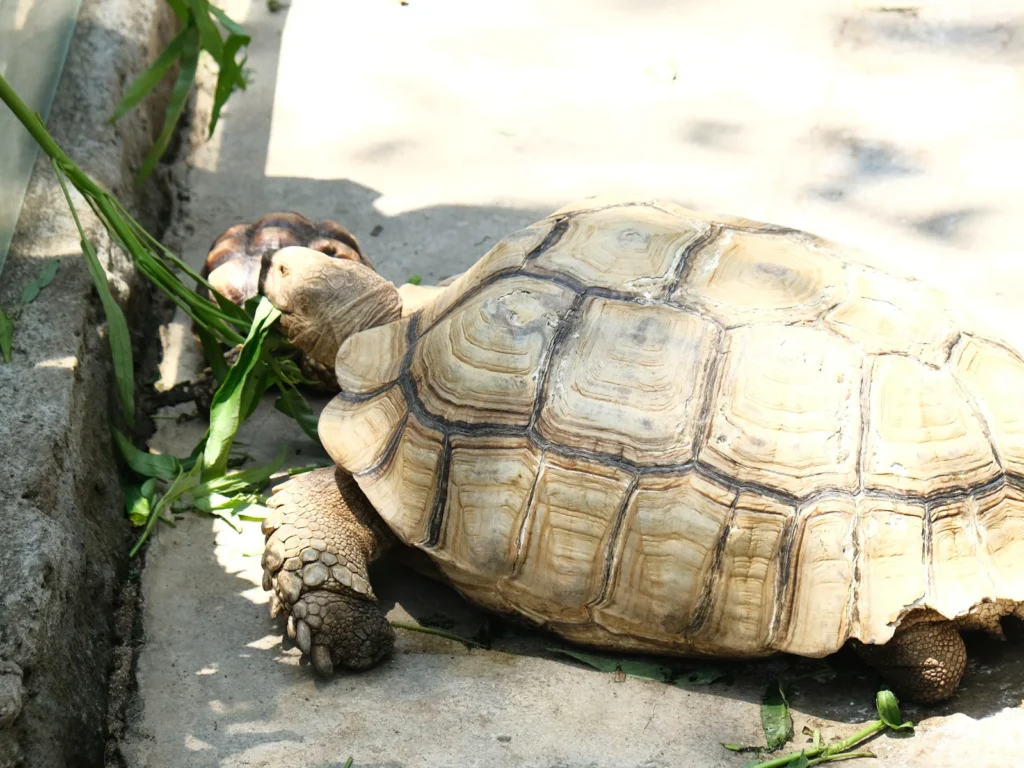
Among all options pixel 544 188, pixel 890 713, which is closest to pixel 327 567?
pixel 890 713

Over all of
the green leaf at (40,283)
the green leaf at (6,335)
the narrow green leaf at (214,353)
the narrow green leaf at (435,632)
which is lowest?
the narrow green leaf at (435,632)

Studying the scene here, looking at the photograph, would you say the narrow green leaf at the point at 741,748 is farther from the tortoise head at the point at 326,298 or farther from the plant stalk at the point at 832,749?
the tortoise head at the point at 326,298

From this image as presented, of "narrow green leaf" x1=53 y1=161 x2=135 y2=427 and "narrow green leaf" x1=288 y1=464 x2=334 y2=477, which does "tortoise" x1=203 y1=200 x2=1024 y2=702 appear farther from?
"narrow green leaf" x1=53 y1=161 x2=135 y2=427

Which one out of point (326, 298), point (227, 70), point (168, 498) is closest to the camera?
point (168, 498)

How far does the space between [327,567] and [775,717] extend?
1.07 metres

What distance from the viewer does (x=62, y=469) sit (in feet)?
8.48

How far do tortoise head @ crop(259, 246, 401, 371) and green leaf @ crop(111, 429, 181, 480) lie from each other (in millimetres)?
499

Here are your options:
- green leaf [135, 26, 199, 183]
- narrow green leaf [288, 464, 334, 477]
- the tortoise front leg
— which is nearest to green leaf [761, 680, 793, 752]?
the tortoise front leg

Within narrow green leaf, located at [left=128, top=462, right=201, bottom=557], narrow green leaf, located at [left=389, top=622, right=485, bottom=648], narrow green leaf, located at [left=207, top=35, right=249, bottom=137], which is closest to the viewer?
narrow green leaf, located at [left=389, top=622, right=485, bottom=648]

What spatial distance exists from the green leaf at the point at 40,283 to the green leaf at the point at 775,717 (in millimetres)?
2104

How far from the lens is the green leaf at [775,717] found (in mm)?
2371

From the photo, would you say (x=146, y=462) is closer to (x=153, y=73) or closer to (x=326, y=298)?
(x=326, y=298)

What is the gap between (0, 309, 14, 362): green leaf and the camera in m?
2.74

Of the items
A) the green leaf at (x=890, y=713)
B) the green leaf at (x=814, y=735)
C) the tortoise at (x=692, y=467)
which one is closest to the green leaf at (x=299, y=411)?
the tortoise at (x=692, y=467)
